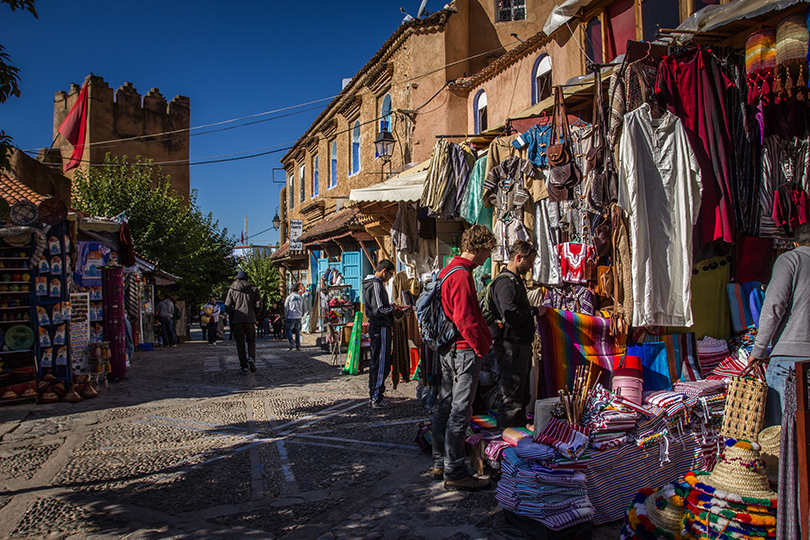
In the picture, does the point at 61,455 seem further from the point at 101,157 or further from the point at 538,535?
the point at 101,157

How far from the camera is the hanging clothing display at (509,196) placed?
5836mm

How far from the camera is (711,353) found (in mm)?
4539

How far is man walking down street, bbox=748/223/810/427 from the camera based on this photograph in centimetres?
324

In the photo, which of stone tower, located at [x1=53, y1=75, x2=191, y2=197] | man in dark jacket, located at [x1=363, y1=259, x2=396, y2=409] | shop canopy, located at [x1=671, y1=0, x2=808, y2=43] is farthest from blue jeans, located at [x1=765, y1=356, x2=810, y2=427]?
stone tower, located at [x1=53, y1=75, x2=191, y2=197]

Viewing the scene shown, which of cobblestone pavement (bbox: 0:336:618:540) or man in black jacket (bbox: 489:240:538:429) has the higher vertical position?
man in black jacket (bbox: 489:240:538:429)

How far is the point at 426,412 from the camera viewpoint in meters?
6.64

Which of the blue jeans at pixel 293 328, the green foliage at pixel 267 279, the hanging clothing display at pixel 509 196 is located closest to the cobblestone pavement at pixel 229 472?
the hanging clothing display at pixel 509 196

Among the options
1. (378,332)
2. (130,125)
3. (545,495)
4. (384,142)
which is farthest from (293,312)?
(130,125)

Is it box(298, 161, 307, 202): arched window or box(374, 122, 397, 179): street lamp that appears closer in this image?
box(374, 122, 397, 179): street lamp

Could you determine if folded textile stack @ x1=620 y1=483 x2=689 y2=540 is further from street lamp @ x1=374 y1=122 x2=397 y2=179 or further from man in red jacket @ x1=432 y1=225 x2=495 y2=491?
street lamp @ x1=374 y1=122 x2=397 y2=179

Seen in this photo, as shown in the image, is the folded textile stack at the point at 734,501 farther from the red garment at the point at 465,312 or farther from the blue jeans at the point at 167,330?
the blue jeans at the point at 167,330

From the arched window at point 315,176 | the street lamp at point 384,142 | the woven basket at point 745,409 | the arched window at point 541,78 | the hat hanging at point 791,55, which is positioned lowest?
the woven basket at point 745,409

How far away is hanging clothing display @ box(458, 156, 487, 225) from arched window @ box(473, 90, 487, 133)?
7291 millimetres

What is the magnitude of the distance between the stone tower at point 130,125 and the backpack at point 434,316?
24.3m
